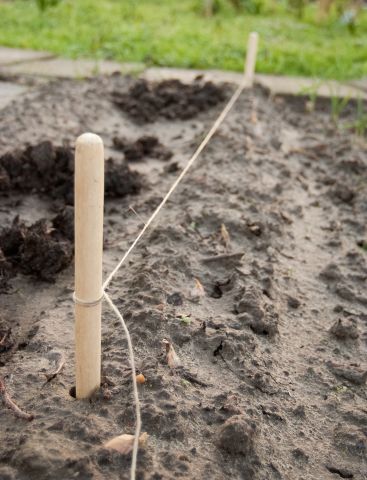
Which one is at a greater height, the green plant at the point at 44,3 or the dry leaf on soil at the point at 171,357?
the dry leaf on soil at the point at 171,357

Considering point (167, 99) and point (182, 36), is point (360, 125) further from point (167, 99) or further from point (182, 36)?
point (182, 36)

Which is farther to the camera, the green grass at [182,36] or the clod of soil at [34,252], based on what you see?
the green grass at [182,36]

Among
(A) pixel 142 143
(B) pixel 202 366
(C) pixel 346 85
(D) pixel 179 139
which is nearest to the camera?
(B) pixel 202 366

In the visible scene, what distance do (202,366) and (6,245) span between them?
1004 millimetres

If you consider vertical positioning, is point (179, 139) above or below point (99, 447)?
below

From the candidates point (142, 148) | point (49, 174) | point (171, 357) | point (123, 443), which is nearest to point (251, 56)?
point (142, 148)

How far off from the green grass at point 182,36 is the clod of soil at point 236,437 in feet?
14.8

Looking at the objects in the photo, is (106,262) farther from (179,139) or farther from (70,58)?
(70,58)

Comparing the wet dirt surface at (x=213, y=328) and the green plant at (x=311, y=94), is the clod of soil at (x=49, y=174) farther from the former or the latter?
the green plant at (x=311, y=94)

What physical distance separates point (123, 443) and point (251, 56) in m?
3.50

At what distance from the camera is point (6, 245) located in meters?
2.34

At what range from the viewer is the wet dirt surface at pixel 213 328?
143cm

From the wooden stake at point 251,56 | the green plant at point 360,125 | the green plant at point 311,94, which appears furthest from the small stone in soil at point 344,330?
the green plant at point 311,94

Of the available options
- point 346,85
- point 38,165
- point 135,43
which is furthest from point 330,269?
point 135,43
